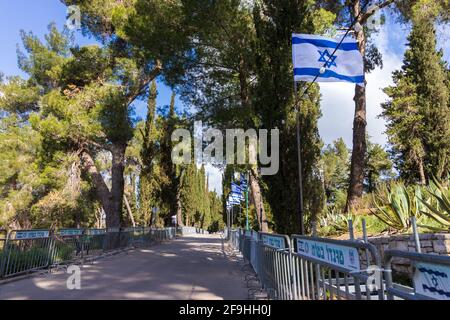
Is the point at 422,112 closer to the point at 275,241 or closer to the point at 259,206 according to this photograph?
the point at 259,206

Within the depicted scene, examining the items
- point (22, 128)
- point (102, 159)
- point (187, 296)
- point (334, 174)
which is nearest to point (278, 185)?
point (187, 296)

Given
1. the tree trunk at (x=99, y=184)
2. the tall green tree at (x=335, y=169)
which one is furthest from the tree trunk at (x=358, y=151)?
the tall green tree at (x=335, y=169)

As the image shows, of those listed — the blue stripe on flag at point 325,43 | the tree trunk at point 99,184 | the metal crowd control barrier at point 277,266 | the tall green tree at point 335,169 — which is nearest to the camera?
the metal crowd control barrier at point 277,266

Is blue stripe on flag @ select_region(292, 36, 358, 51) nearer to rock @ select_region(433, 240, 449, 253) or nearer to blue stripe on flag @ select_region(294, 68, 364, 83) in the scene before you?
blue stripe on flag @ select_region(294, 68, 364, 83)

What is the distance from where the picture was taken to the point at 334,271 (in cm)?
380

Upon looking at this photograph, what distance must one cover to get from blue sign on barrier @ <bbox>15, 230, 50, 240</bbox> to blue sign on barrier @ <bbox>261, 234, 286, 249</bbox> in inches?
249

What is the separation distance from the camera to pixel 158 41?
1711cm

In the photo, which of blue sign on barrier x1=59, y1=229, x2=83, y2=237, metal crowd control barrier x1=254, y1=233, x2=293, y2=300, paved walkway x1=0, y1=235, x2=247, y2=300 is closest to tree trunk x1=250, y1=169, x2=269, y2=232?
paved walkway x1=0, y1=235, x2=247, y2=300

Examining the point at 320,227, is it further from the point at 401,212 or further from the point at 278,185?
the point at 401,212

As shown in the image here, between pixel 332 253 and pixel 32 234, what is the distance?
29.9ft

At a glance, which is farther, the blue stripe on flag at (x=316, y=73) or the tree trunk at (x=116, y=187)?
the tree trunk at (x=116, y=187)

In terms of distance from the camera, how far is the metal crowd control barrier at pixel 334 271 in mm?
2723

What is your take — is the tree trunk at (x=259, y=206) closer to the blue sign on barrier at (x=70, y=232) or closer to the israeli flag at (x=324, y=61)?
the blue sign on barrier at (x=70, y=232)

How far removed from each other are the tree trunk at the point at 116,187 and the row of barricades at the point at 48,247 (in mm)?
3551
